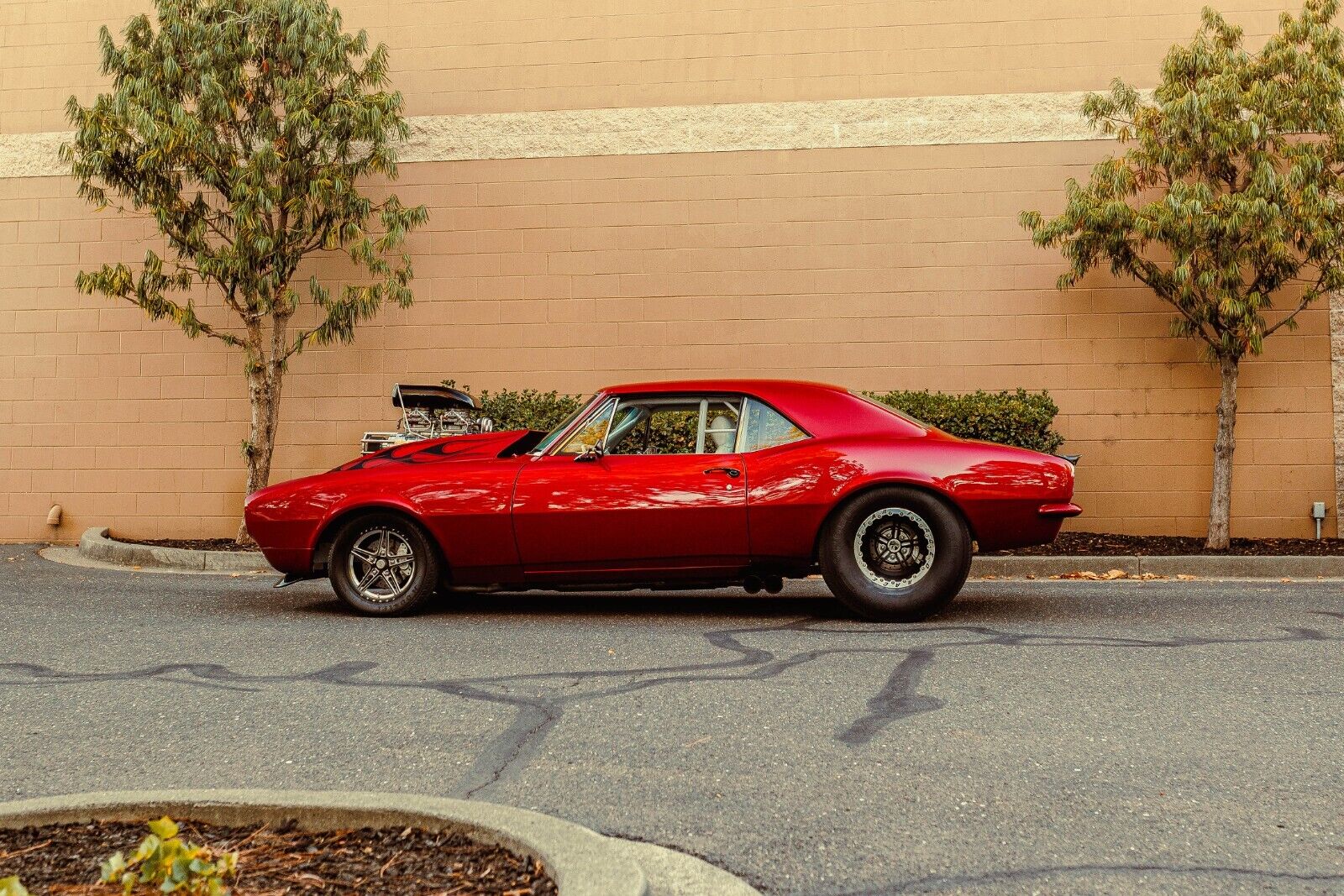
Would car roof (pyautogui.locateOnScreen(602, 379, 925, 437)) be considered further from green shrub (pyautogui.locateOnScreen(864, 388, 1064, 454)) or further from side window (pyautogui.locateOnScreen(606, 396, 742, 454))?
green shrub (pyautogui.locateOnScreen(864, 388, 1064, 454))

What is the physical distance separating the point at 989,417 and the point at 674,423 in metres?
4.91

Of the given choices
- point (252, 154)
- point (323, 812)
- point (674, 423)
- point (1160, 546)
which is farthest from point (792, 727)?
point (252, 154)

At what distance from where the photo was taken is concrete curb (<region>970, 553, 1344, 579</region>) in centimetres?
976

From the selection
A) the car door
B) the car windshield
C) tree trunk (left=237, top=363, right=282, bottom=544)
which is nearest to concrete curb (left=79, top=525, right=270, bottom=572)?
tree trunk (left=237, top=363, right=282, bottom=544)

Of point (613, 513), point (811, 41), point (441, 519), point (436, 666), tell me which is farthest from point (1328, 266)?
point (436, 666)

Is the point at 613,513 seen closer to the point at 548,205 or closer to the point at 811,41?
the point at 548,205

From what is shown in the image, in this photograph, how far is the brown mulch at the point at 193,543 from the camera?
11352 mm

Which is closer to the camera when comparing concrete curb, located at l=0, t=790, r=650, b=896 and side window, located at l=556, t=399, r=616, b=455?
concrete curb, located at l=0, t=790, r=650, b=896

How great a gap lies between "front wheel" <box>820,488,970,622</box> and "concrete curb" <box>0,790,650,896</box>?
397 cm

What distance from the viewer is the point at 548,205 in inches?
505

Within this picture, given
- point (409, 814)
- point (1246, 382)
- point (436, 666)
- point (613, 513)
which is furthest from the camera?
point (1246, 382)

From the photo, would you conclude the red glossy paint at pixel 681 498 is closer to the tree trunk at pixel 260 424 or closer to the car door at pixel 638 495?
the car door at pixel 638 495

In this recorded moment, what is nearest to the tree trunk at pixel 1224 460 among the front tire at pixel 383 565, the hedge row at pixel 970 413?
the hedge row at pixel 970 413

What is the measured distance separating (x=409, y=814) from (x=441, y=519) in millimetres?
4198
